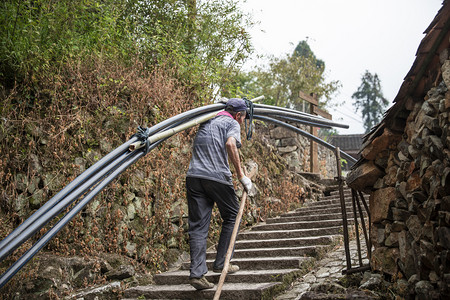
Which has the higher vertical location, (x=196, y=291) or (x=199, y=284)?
(x=199, y=284)

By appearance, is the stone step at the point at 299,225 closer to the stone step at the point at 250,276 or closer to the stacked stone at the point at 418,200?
the stone step at the point at 250,276

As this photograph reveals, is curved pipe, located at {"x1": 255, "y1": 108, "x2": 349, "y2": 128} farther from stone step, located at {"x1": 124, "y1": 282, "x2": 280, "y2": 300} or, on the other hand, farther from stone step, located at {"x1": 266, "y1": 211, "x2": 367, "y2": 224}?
stone step, located at {"x1": 124, "y1": 282, "x2": 280, "y2": 300}

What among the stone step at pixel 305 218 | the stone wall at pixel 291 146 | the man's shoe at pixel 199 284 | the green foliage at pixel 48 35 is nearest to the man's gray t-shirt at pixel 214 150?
the man's shoe at pixel 199 284

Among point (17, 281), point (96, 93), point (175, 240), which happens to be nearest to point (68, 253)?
point (17, 281)

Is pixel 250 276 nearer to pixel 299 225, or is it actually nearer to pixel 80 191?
pixel 80 191

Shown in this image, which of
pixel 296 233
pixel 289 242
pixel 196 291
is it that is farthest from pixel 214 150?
pixel 296 233

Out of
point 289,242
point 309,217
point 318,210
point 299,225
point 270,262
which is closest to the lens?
point 270,262

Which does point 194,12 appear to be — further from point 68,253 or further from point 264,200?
point 68,253

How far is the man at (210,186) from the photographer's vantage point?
377 centimetres

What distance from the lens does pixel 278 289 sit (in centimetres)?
382

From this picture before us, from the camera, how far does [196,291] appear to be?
12.8ft

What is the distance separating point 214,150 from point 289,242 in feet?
6.43

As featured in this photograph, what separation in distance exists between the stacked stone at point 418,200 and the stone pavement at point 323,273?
628 millimetres

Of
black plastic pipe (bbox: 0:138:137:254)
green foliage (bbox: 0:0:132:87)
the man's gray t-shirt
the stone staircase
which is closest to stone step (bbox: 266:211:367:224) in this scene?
the stone staircase
